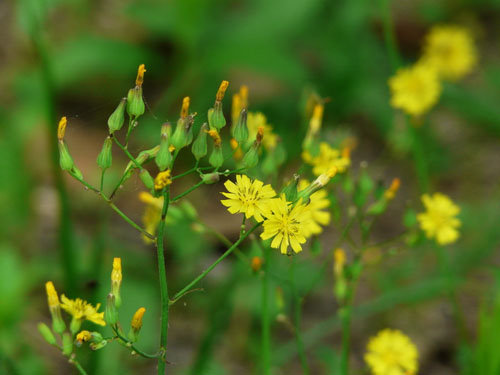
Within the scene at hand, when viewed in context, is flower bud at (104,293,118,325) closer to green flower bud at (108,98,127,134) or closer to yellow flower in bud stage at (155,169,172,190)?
yellow flower in bud stage at (155,169,172,190)

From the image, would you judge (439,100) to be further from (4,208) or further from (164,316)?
(164,316)

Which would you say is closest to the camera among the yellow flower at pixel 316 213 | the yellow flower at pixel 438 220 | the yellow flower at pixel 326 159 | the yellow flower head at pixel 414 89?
the yellow flower at pixel 316 213

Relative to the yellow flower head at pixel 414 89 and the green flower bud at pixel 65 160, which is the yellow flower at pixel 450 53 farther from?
the green flower bud at pixel 65 160

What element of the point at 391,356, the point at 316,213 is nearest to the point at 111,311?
the point at 316,213

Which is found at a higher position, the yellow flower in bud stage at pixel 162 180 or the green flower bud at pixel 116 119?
the green flower bud at pixel 116 119

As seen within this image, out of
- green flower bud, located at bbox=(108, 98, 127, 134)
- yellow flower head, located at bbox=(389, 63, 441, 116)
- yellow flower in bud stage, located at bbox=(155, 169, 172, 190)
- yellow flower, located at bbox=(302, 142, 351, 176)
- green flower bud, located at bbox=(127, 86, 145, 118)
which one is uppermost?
yellow flower head, located at bbox=(389, 63, 441, 116)

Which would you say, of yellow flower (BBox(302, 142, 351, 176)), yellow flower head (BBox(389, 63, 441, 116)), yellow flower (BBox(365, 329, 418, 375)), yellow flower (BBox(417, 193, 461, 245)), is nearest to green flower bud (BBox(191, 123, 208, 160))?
yellow flower (BBox(302, 142, 351, 176))

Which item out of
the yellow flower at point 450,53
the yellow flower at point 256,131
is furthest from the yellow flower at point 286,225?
the yellow flower at point 450,53
